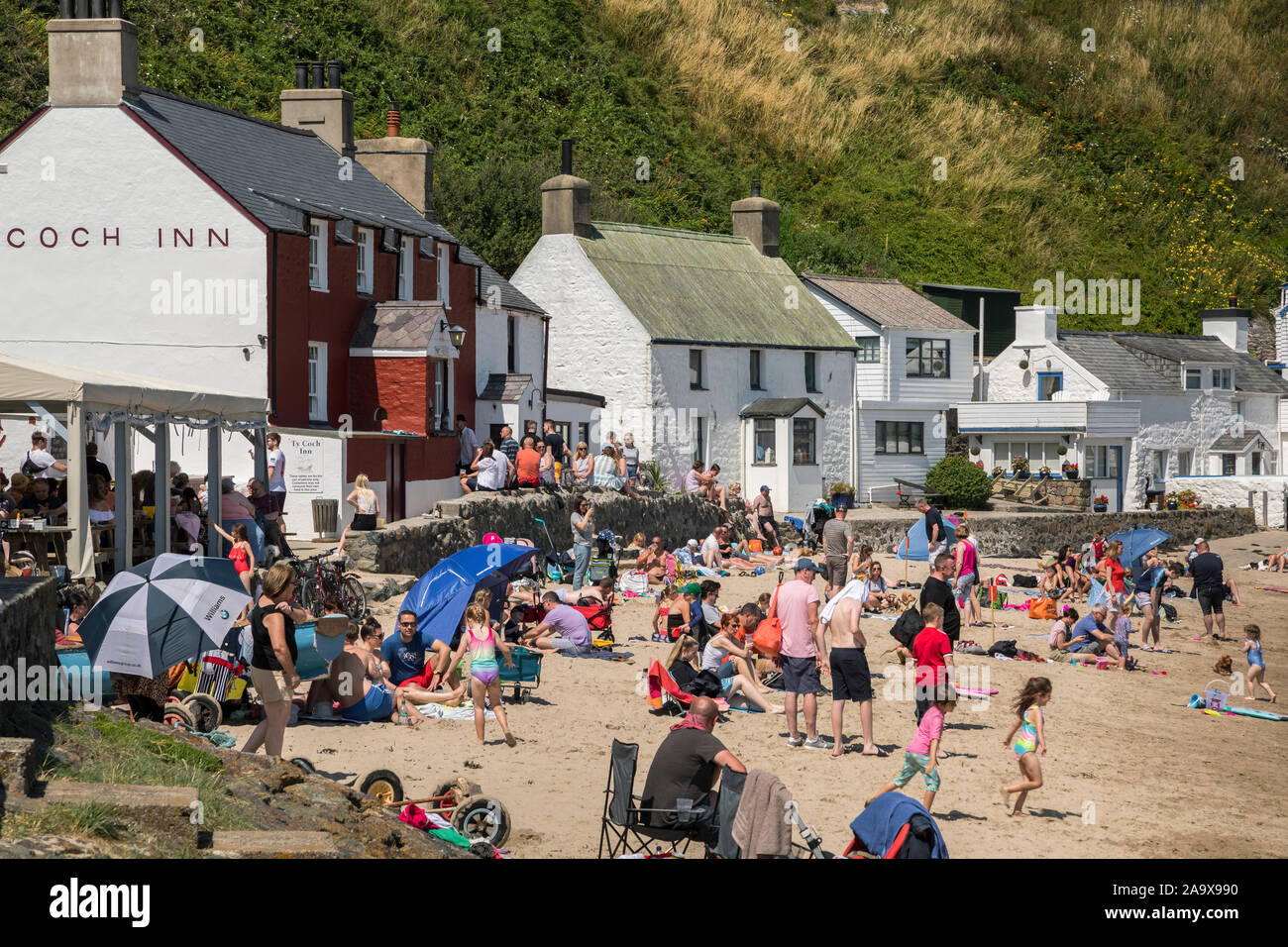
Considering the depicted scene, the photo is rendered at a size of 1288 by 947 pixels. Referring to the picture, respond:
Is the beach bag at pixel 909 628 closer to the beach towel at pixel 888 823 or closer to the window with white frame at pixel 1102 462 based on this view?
the beach towel at pixel 888 823

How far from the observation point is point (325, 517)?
24.0 m

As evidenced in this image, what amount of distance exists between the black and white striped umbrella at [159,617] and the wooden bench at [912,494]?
108ft

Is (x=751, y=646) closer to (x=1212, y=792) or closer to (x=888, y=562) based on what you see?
(x=1212, y=792)

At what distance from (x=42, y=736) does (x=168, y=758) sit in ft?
2.66

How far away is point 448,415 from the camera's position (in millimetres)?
30344

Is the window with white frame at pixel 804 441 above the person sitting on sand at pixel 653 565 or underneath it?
above

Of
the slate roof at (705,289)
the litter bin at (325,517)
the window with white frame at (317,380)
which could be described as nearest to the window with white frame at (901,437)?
the slate roof at (705,289)

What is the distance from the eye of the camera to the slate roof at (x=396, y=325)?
2870 cm

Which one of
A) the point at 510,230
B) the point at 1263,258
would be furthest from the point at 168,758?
the point at 1263,258

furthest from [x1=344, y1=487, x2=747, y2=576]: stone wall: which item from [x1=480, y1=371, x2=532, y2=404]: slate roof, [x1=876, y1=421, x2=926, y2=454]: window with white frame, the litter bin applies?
[x1=876, y1=421, x2=926, y2=454]: window with white frame

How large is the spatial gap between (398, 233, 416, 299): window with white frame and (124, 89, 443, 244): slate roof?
27cm

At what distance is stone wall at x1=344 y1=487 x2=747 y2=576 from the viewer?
2297 centimetres

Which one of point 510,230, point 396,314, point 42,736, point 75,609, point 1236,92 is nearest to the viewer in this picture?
point 42,736
